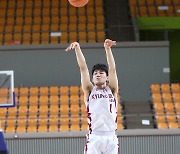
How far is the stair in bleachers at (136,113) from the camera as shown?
16969 millimetres

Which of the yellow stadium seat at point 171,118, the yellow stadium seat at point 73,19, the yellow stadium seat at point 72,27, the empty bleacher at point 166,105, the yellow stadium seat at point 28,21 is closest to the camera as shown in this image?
the empty bleacher at point 166,105

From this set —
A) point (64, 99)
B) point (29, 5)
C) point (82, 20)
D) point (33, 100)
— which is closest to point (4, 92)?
point (33, 100)

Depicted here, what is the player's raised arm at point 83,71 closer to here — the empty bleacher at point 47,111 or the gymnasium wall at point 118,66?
the empty bleacher at point 47,111

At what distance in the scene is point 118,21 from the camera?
2059 cm

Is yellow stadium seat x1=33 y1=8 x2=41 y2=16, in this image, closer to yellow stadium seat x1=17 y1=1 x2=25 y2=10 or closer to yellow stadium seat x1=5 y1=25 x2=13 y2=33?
yellow stadium seat x1=17 y1=1 x2=25 y2=10

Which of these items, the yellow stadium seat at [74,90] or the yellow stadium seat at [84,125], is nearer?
the yellow stadium seat at [84,125]

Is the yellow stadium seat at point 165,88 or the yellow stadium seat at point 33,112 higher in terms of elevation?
the yellow stadium seat at point 165,88

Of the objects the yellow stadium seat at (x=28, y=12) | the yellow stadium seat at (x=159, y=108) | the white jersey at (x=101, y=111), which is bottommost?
the white jersey at (x=101, y=111)

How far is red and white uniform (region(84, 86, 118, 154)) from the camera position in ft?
22.9

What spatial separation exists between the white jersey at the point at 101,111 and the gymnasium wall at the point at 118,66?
38.6 feet

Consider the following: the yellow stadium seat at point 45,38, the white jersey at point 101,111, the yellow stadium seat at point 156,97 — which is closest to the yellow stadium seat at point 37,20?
the yellow stadium seat at point 45,38

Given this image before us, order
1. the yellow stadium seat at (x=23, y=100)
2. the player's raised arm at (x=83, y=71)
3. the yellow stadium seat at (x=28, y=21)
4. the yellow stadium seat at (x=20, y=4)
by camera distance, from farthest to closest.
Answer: the yellow stadium seat at (x=20, y=4), the yellow stadium seat at (x=28, y=21), the yellow stadium seat at (x=23, y=100), the player's raised arm at (x=83, y=71)

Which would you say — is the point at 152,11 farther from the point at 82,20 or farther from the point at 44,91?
the point at 44,91

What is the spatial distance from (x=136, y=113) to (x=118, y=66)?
6.09 feet
